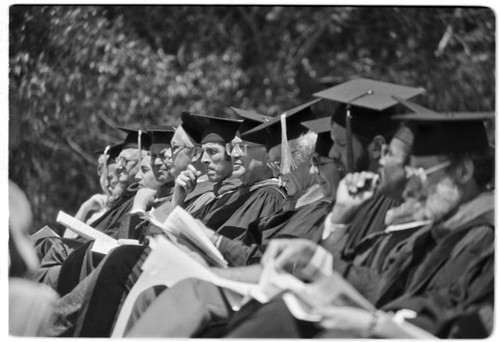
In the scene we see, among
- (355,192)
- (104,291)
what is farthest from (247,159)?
(355,192)

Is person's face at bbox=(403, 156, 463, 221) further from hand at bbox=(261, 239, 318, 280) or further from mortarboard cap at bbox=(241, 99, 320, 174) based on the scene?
mortarboard cap at bbox=(241, 99, 320, 174)

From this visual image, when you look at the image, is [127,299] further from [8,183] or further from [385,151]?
[385,151]

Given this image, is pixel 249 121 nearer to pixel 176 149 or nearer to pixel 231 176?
pixel 231 176

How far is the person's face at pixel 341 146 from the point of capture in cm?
512

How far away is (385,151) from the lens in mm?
5047

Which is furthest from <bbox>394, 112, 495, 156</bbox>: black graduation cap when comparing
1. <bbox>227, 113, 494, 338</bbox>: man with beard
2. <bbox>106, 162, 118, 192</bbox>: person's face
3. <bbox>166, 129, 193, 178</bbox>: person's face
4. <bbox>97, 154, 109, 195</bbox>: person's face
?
<bbox>97, 154, 109, 195</bbox>: person's face

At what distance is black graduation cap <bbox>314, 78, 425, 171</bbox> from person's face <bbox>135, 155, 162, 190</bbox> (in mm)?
2629

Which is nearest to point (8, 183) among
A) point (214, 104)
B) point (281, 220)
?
point (281, 220)

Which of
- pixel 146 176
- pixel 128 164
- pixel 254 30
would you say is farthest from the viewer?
pixel 254 30

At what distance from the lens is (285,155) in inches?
234

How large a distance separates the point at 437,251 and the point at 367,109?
24.3 inches

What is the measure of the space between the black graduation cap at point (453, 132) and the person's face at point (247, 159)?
167cm

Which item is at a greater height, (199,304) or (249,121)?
(249,121)

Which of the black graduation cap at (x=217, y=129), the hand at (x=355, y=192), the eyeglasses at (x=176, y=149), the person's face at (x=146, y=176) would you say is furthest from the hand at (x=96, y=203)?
the hand at (x=355, y=192)
